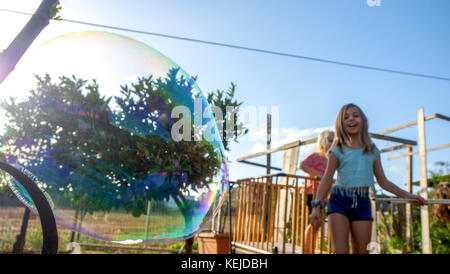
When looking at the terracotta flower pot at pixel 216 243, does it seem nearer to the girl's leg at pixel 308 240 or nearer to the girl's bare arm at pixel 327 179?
the girl's leg at pixel 308 240

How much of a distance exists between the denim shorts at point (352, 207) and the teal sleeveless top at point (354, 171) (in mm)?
34

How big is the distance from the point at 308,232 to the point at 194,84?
2.26 m

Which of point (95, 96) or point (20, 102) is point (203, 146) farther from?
point (20, 102)

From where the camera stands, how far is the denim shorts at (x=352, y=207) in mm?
1757

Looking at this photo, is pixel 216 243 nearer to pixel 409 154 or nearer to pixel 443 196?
pixel 443 196

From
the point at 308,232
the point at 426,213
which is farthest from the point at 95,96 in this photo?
the point at 426,213

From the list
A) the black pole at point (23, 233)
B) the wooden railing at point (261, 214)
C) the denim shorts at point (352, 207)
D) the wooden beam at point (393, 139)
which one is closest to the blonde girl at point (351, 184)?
the denim shorts at point (352, 207)

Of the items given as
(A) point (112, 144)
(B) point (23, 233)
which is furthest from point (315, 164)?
(B) point (23, 233)

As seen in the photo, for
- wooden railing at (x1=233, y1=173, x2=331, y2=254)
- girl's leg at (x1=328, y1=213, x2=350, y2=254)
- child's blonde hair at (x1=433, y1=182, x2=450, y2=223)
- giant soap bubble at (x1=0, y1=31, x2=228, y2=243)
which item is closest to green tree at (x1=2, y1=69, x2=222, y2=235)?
giant soap bubble at (x1=0, y1=31, x2=228, y2=243)

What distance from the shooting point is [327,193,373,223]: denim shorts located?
1.76 m

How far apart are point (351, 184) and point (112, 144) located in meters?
1.33

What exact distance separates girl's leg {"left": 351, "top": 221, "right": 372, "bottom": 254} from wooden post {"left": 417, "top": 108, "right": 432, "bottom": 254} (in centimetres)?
274
